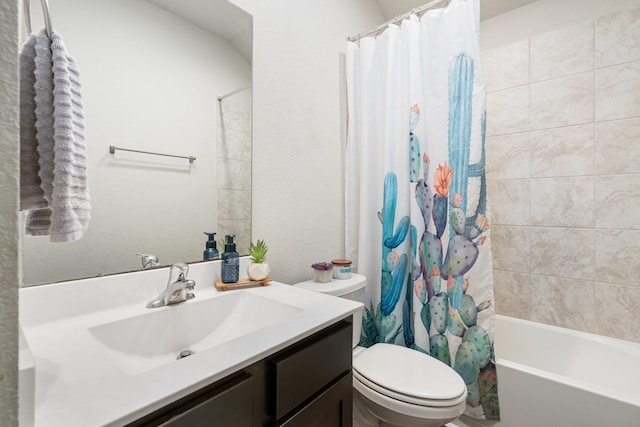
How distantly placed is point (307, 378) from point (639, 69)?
7.10 feet

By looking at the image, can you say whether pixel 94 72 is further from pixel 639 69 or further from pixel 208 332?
pixel 639 69

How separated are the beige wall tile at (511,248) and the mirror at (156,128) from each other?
1617mm

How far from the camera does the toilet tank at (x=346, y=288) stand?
1.25 metres

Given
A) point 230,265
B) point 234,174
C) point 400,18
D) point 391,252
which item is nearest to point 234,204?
point 234,174

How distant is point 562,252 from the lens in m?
1.69

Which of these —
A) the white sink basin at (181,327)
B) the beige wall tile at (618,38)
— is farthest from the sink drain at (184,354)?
the beige wall tile at (618,38)

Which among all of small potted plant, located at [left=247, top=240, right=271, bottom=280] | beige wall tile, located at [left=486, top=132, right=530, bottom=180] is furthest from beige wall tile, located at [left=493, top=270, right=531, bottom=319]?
small potted plant, located at [left=247, top=240, right=271, bottom=280]

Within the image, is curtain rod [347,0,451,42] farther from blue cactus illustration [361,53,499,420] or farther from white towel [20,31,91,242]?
white towel [20,31,91,242]

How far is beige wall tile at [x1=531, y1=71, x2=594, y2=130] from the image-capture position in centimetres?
162

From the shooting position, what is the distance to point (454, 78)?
4.39 ft

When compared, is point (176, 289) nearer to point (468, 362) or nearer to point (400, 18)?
point (468, 362)

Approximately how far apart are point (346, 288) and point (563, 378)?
98cm

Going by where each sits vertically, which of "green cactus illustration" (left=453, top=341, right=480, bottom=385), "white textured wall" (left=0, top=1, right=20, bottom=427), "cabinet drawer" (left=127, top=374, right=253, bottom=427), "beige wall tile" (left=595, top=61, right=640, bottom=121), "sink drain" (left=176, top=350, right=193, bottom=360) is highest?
"beige wall tile" (left=595, top=61, right=640, bottom=121)

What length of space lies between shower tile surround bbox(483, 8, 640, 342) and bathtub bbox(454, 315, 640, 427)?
0.10 meters
